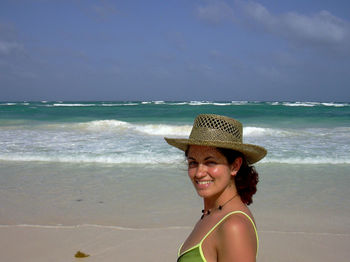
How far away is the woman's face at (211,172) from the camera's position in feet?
5.76

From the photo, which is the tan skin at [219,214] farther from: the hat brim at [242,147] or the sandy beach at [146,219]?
the sandy beach at [146,219]

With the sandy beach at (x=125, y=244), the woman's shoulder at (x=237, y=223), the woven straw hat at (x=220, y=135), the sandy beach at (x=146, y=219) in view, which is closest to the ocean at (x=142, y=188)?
the sandy beach at (x=146, y=219)

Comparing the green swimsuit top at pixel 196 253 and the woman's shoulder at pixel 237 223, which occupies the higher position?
the woman's shoulder at pixel 237 223

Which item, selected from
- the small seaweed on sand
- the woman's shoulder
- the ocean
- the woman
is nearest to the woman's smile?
the woman

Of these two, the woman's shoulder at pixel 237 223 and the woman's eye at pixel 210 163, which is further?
the woman's eye at pixel 210 163

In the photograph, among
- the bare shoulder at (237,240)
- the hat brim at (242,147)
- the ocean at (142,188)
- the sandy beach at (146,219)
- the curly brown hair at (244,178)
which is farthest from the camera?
the ocean at (142,188)

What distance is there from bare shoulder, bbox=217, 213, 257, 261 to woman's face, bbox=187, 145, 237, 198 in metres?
0.24

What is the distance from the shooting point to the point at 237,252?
142 centimetres

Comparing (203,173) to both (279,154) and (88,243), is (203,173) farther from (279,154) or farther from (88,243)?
(279,154)

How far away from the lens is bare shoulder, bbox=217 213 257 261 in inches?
55.7

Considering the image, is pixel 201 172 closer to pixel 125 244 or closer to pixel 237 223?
pixel 237 223

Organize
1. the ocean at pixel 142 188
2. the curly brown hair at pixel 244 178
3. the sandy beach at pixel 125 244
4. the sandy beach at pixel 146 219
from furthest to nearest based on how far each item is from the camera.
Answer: the ocean at pixel 142 188
the sandy beach at pixel 146 219
the sandy beach at pixel 125 244
the curly brown hair at pixel 244 178

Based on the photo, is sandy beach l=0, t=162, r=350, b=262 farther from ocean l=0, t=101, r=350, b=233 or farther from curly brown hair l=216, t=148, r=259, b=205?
curly brown hair l=216, t=148, r=259, b=205

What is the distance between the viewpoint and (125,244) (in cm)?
428
